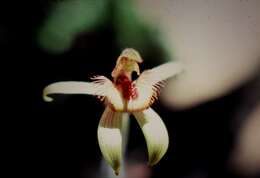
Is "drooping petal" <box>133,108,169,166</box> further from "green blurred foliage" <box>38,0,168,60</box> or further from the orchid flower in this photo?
"green blurred foliage" <box>38,0,168,60</box>

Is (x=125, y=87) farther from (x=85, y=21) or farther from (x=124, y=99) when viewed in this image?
(x=85, y=21)

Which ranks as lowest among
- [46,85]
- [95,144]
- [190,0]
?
[95,144]

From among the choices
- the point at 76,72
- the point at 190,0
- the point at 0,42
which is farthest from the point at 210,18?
the point at 0,42

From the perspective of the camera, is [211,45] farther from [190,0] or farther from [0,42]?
[0,42]

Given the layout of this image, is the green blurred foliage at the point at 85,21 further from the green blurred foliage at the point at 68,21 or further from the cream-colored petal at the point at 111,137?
the cream-colored petal at the point at 111,137

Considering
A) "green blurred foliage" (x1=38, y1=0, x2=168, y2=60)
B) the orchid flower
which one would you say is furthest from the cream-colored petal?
"green blurred foliage" (x1=38, y1=0, x2=168, y2=60)

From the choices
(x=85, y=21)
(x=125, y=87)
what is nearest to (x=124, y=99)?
(x=125, y=87)

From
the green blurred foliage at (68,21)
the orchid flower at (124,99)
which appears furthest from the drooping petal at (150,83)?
the green blurred foliage at (68,21)
